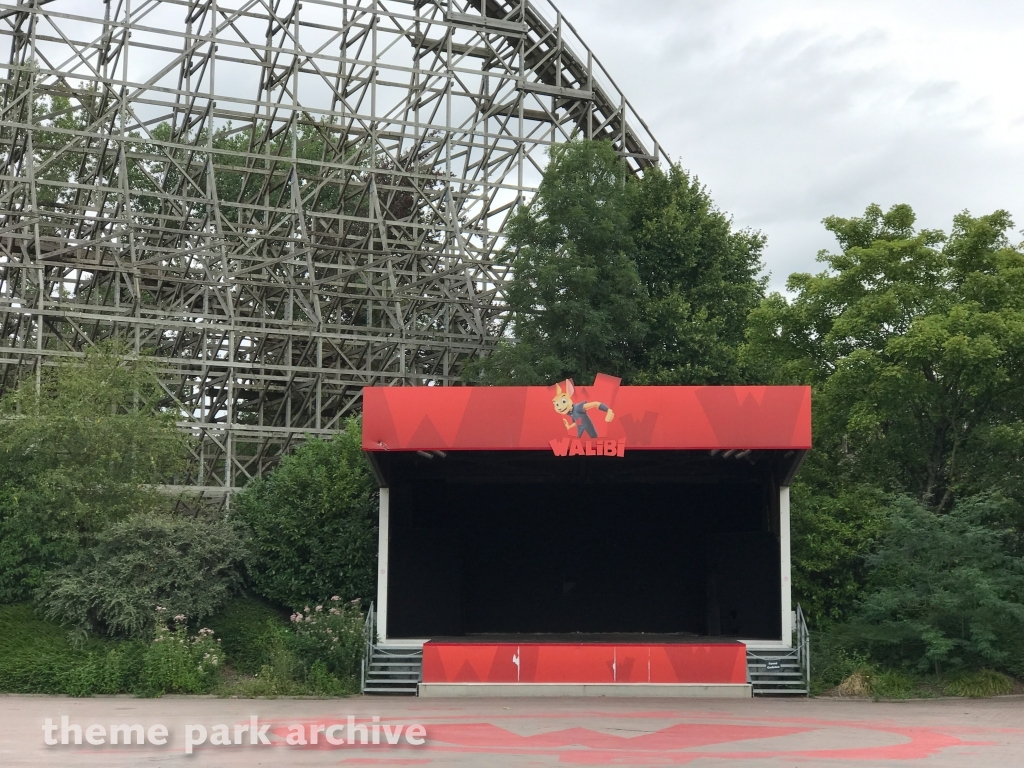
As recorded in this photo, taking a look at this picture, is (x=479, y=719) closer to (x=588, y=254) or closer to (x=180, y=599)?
(x=180, y=599)

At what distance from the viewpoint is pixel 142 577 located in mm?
22922

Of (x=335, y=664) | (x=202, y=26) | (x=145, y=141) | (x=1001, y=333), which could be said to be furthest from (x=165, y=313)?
(x=1001, y=333)

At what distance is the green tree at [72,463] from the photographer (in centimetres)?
2341

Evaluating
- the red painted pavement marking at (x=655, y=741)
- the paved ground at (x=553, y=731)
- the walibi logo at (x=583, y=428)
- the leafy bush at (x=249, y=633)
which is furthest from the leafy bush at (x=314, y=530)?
the red painted pavement marking at (x=655, y=741)

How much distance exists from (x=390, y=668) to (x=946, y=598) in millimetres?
9328

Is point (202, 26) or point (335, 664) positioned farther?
point (202, 26)

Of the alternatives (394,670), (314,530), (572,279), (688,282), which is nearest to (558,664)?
(394,670)

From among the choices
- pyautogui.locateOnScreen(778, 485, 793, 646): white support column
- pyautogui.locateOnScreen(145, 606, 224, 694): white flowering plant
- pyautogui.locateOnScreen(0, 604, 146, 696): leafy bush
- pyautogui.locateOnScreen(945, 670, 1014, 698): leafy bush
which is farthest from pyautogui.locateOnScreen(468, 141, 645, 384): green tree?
pyautogui.locateOnScreen(945, 670, 1014, 698): leafy bush

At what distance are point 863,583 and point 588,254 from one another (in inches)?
410

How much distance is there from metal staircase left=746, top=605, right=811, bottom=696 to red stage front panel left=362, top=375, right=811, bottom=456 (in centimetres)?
362

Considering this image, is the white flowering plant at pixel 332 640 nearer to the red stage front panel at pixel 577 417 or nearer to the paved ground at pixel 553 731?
the paved ground at pixel 553 731

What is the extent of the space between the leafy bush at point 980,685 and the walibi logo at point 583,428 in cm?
672

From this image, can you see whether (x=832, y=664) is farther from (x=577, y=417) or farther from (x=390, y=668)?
(x=390, y=668)

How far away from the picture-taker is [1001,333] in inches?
983
